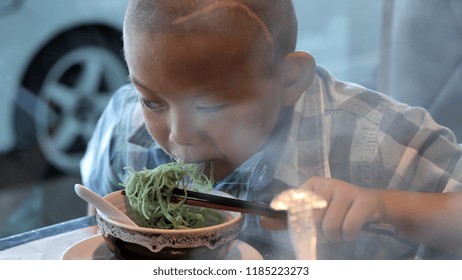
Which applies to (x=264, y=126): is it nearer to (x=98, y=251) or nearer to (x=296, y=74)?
(x=296, y=74)

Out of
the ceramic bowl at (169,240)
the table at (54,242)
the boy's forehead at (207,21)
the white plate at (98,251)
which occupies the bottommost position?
the table at (54,242)

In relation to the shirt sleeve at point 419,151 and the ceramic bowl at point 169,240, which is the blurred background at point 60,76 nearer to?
the shirt sleeve at point 419,151

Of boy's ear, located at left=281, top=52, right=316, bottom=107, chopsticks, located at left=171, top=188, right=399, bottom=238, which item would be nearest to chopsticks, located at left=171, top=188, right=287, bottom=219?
chopsticks, located at left=171, top=188, right=399, bottom=238

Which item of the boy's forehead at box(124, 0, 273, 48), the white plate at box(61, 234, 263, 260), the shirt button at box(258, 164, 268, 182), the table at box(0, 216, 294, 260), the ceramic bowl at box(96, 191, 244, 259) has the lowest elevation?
the table at box(0, 216, 294, 260)

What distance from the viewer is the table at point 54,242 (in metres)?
0.56

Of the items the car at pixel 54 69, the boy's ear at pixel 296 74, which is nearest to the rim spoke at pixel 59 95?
the car at pixel 54 69

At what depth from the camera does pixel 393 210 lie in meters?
0.60

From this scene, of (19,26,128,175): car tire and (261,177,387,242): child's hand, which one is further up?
(19,26,128,175): car tire

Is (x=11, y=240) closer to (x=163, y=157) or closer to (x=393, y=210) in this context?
(x=163, y=157)

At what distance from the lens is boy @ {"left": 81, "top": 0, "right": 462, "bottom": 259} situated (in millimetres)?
516

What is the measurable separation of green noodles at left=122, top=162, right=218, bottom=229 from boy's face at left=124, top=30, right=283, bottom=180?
0.07ft

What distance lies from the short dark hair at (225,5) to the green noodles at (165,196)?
139 millimetres

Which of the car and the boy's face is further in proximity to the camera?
the car

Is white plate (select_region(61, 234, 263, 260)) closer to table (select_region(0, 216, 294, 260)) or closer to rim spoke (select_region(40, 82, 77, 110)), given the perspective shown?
table (select_region(0, 216, 294, 260))
